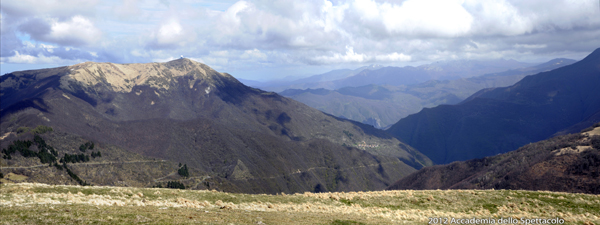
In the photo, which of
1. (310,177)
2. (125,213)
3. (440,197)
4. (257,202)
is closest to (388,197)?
(440,197)

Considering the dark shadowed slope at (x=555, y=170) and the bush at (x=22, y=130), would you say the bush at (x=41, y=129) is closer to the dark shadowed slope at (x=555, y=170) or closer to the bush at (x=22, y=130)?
the bush at (x=22, y=130)

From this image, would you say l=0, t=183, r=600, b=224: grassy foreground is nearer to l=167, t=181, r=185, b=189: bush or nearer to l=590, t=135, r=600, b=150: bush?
l=590, t=135, r=600, b=150: bush

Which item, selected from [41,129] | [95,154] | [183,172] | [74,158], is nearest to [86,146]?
[95,154]

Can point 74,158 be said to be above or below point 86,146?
below

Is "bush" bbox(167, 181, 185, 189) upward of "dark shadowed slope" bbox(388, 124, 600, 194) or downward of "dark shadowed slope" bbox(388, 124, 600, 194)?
downward

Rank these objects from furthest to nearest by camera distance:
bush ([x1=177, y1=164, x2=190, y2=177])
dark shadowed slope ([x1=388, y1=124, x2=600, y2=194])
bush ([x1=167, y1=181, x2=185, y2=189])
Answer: bush ([x1=177, y1=164, x2=190, y2=177]), bush ([x1=167, y1=181, x2=185, y2=189]), dark shadowed slope ([x1=388, y1=124, x2=600, y2=194])

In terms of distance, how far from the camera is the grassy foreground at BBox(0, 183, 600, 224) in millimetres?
20609

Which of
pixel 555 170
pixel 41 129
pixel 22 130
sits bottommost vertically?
pixel 555 170

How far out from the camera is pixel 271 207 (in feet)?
99.7

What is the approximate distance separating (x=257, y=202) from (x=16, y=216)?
62.1 feet

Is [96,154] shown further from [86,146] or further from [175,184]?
[175,184]

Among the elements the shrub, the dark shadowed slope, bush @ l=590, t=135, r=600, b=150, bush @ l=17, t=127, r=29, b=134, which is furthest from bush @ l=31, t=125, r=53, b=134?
bush @ l=590, t=135, r=600, b=150

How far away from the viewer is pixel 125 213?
2114cm

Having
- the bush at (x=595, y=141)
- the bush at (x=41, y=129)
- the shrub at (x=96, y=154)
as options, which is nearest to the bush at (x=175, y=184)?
the shrub at (x=96, y=154)
